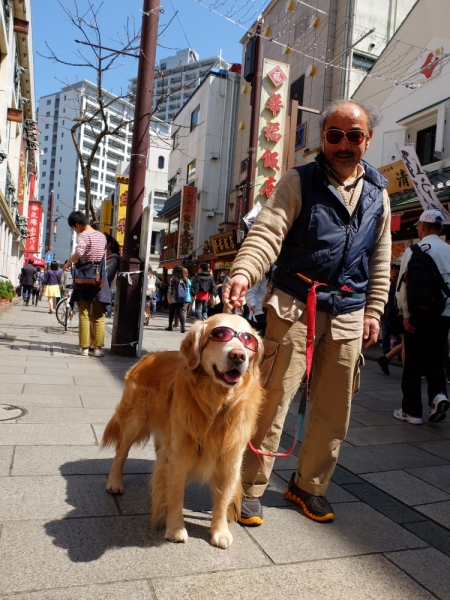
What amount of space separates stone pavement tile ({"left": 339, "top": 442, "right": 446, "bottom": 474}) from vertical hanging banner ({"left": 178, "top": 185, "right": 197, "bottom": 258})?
25132 millimetres

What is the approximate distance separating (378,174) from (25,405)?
11.6ft

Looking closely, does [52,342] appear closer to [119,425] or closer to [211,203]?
[119,425]

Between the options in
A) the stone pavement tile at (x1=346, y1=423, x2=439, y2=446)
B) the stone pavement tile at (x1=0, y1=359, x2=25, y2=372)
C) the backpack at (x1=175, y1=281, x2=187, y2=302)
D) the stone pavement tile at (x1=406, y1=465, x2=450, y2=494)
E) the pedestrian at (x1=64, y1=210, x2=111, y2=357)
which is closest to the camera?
the stone pavement tile at (x1=406, y1=465, x2=450, y2=494)

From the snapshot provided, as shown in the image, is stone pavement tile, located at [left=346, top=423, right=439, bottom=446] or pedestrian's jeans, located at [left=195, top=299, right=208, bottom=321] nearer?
stone pavement tile, located at [left=346, top=423, right=439, bottom=446]

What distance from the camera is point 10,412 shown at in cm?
425

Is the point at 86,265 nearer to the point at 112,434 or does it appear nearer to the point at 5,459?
the point at 5,459

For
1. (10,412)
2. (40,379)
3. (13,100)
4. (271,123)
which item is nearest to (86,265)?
(40,379)

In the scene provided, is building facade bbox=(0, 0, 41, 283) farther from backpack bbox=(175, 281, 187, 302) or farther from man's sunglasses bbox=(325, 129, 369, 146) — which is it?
man's sunglasses bbox=(325, 129, 369, 146)

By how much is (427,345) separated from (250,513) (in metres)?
3.05

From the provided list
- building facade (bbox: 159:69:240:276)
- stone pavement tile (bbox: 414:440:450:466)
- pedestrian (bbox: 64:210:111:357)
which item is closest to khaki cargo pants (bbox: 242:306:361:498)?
stone pavement tile (bbox: 414:440:450:466)

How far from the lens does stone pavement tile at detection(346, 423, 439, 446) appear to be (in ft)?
14.0

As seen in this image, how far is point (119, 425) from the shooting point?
9.74 ft

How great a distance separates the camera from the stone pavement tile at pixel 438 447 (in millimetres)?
4001

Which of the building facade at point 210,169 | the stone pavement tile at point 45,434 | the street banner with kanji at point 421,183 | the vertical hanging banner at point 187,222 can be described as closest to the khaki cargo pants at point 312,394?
the stone pavement tile at point 45,434
